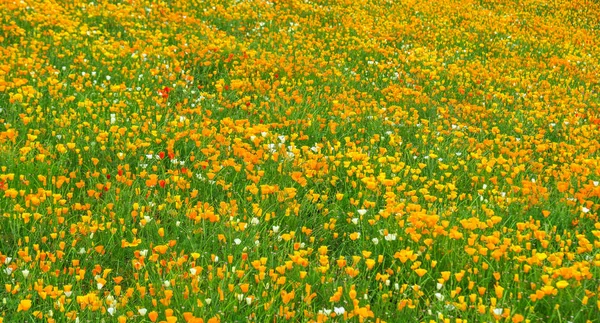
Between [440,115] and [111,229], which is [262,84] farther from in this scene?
[111,229]

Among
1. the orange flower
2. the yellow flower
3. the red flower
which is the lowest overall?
the red flower

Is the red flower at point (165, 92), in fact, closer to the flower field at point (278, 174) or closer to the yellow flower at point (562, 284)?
the flower field at point (278, 174)

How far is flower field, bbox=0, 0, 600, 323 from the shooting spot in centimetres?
346

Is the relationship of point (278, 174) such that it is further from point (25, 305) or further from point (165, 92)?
point (25, 305)

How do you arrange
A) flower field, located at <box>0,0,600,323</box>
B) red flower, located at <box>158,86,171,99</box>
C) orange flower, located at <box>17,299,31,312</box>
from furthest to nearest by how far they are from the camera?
red flower, located at <box>158,86,171,99</box>
flower field, located at <box>0,0,600,323</box>
orange flower, located at <box>17,299,31,312</box>

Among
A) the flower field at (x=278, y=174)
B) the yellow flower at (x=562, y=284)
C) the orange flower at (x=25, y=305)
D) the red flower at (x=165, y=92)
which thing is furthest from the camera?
the red flower at (x=165, y=92)

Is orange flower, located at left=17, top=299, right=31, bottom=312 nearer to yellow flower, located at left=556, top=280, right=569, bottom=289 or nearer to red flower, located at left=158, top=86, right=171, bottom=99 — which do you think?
yellow flower, located at left=556, top=280, right=569, bottom=289

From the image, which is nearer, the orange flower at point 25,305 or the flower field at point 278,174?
the orange flower at point 25,305

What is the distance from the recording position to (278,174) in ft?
16.6

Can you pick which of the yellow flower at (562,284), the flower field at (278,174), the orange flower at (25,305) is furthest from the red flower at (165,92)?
the yellow flower at (562,284)

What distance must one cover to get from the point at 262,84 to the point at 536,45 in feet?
21.8

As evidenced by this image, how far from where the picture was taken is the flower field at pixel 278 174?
3461 mm

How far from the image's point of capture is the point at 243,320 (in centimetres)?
326

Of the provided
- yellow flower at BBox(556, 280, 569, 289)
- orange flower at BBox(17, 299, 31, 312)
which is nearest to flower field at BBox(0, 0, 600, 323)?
yellow flower at BBox(556, 280, 569, 289)
